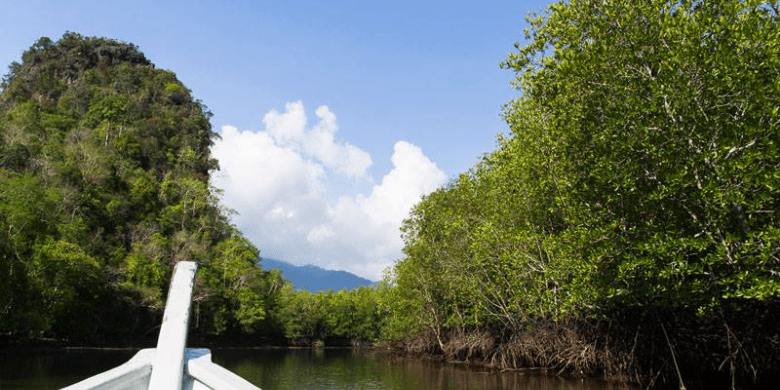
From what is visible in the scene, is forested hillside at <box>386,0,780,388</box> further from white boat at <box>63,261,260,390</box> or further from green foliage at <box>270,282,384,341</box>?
green foliage at <box>270,282,384,341</box>

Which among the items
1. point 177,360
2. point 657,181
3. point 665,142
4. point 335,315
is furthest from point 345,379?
point 335,315

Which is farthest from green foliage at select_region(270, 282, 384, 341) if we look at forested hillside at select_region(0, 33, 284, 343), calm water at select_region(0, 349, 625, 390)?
calm water at select_region(0, 349, 625, 390)

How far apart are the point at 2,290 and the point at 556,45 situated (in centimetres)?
3794

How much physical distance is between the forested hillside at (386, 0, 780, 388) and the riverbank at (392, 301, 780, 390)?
0.26 feet

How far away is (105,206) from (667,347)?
67.9 m

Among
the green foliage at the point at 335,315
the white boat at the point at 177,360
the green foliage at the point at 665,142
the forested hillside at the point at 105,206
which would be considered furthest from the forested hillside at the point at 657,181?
the green foliage at the point at 335,315

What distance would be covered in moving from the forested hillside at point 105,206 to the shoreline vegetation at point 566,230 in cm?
34

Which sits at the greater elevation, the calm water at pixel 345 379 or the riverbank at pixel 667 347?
the riverbank at pixel 667 347

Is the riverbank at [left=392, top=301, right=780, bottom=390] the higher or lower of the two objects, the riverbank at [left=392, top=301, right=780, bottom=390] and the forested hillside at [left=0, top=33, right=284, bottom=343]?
the lower

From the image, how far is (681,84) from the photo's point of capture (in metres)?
13.5

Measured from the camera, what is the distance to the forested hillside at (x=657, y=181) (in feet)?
42.9

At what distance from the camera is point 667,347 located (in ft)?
69.0

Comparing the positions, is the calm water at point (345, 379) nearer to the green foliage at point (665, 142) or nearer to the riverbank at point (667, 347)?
the riverbank at point (667, 347)

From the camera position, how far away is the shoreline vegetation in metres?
13.5
